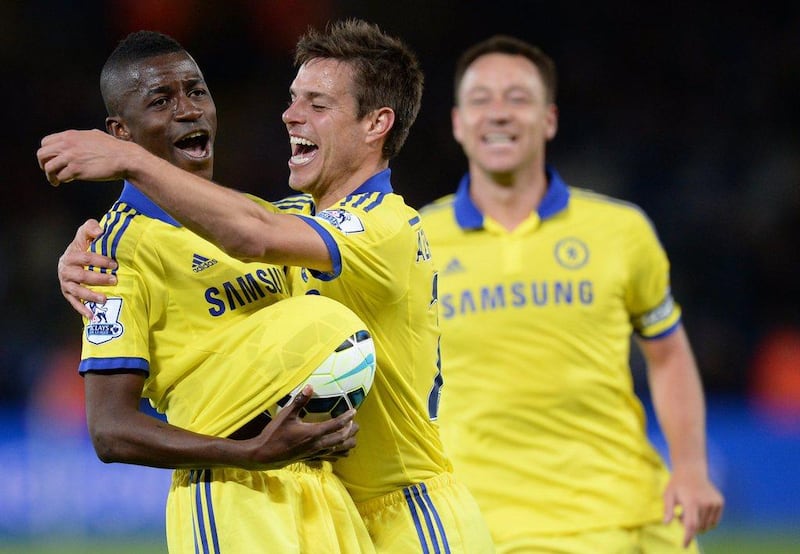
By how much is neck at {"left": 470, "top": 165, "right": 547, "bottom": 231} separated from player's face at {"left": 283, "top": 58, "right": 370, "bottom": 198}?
78.3 inches

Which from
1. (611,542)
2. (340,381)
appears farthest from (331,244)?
(611,542)

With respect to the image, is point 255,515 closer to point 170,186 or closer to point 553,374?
point 170,186

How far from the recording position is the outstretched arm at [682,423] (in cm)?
→ 555

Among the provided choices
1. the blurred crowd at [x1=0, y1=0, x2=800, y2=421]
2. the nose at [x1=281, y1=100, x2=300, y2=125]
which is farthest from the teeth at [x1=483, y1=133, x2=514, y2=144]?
the blurred crowd at [x1=0, y1=0, x2=800, y2=421]

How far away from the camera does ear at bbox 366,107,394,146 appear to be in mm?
4070

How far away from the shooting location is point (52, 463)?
986 cm

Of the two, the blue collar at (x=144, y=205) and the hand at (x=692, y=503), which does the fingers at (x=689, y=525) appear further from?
the blue collar at (x=144, y=205)

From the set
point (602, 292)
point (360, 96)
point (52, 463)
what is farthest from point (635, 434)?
point (52, 463)

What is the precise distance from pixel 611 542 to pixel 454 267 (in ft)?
4.50

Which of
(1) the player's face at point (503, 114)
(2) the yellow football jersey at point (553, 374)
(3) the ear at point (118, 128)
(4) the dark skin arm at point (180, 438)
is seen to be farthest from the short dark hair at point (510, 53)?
(4) the dark skin arm at point (180, 438)

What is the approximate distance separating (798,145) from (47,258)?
7247 millimetres

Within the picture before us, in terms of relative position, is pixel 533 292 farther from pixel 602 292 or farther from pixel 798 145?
pixel 798 145

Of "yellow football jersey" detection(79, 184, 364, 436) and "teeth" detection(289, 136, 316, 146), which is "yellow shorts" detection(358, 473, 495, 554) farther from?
"teeth" detection(289, 136, 316, 146)

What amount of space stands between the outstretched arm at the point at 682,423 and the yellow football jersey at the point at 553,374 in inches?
3.1
